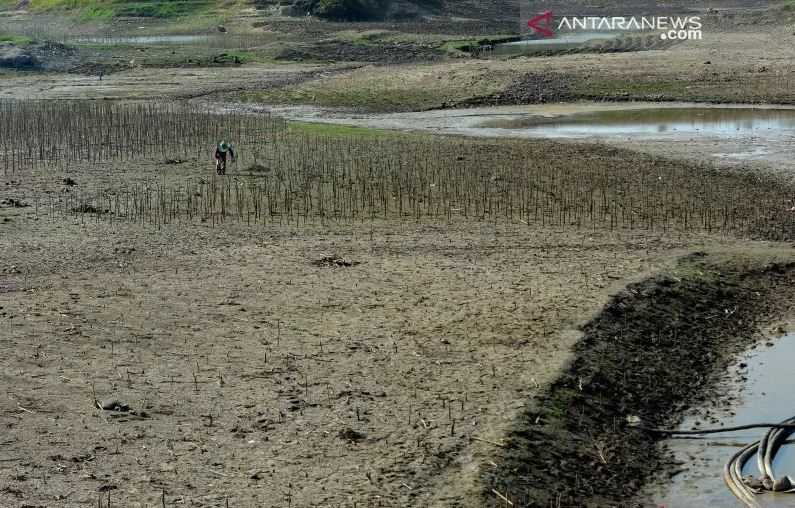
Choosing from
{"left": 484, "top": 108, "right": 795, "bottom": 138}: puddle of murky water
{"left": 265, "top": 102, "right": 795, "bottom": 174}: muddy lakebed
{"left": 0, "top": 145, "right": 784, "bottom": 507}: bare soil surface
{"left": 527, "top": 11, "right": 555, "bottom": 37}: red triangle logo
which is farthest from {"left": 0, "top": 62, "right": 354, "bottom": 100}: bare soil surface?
{"left": 0, "top": 145, "right": 784, "bottom": 507}: bare soil surface

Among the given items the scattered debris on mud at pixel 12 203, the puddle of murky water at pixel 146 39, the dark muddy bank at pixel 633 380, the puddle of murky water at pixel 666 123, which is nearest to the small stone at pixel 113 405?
the dark muddy bank at pixel 633 380

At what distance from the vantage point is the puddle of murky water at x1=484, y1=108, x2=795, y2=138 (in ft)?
101

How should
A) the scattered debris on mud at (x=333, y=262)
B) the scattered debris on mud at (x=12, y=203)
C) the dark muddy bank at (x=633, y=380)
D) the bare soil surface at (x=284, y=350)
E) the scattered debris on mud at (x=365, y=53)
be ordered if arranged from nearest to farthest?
the bare soil surface at (x=284, y=350)
the dark muddy bank at (x=633, y=380)
the scattered debris on mud at (x=333, y=262)
the scattered debris on mud at (x=12, y=203)
the scattered debris on mud at (x=365, y=53)

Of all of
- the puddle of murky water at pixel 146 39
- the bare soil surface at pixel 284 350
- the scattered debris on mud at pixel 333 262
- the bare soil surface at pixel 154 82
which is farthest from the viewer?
the puddle of murky water at pixel 146 39

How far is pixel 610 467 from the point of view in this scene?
10.1 metres

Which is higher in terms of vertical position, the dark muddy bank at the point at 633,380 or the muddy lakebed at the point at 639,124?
the dark muddy bank at the point at 633,380

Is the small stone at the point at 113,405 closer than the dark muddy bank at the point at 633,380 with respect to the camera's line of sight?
No

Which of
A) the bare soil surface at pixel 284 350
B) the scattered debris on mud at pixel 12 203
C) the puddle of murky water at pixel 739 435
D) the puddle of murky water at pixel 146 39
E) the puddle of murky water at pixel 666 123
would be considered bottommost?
the puddle of murky water at pixel 146 39

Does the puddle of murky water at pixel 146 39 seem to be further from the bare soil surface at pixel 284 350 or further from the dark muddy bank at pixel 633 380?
the dark muddy bank at pixel 633 380

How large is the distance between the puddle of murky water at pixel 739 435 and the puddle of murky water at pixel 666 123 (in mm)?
17417

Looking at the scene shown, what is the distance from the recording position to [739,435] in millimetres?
11109

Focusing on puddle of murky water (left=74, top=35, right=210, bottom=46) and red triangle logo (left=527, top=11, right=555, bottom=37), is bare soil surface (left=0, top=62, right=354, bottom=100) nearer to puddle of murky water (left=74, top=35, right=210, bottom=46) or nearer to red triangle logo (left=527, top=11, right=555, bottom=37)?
puddle of murky water (left=74, top=35, right=210, bottom=46)

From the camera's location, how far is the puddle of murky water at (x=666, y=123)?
101 feet

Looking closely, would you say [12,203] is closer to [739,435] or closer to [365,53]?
[739,435]
